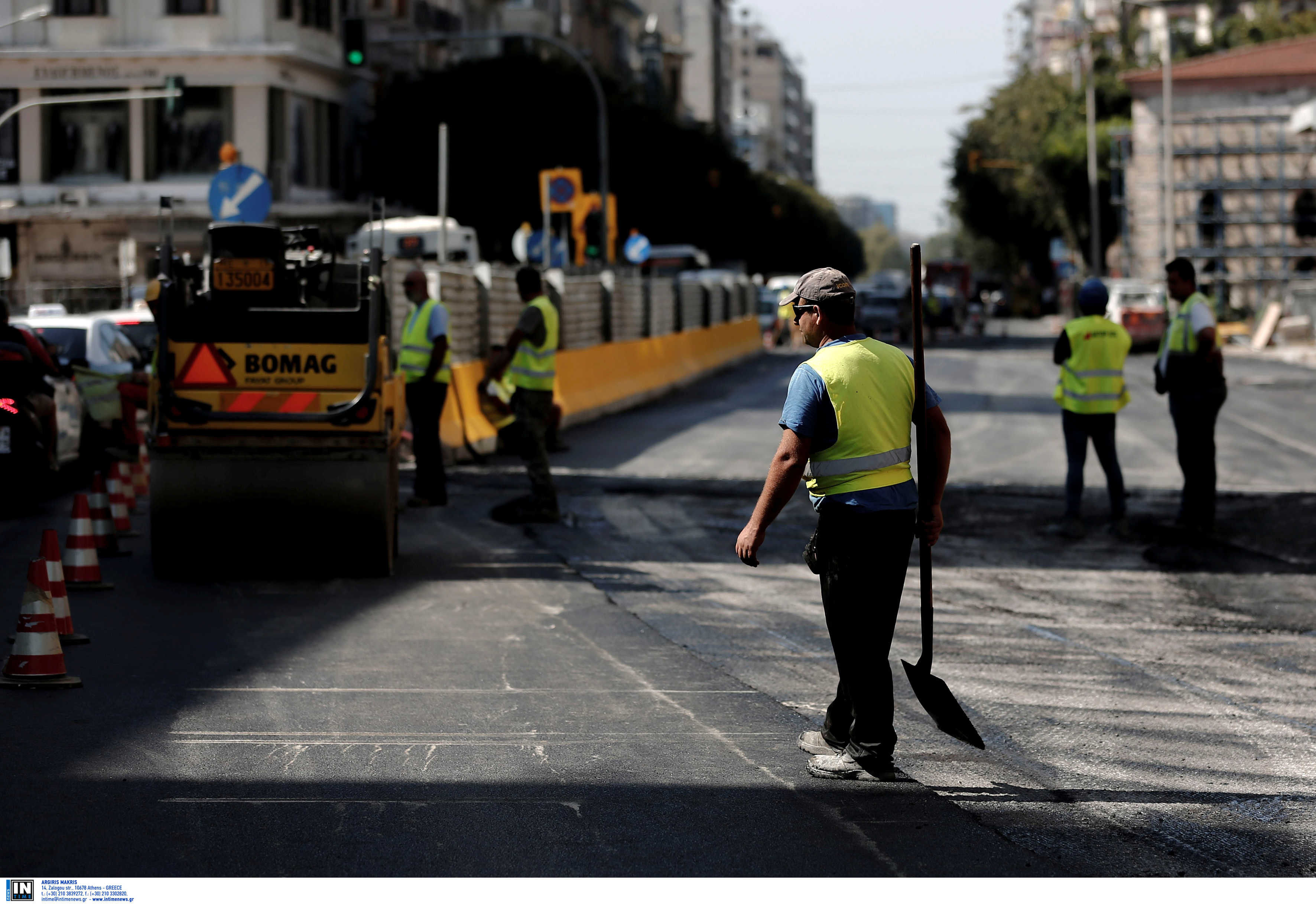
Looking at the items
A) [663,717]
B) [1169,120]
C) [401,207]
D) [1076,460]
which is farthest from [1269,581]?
[401,207]

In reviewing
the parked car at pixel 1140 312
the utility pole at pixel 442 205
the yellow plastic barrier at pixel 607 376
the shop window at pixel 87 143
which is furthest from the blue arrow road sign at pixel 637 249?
the utility pole at pixel 442 205

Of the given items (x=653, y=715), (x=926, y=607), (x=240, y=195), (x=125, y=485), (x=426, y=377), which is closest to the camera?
(x=926, y=607)

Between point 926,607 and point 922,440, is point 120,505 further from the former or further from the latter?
point 922,440

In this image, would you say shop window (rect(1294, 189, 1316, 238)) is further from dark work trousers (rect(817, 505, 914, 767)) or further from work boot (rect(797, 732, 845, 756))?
dark work trousers (rect(817, 505, 914, 767))

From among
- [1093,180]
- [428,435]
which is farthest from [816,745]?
[1093,180]

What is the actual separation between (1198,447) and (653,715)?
6.87 meters

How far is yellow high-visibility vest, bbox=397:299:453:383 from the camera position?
13945mm

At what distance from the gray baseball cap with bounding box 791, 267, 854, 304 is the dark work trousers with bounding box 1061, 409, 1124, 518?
22.8ft

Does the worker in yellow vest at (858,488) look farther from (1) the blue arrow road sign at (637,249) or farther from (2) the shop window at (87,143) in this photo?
(2) the shop window at (87,143)

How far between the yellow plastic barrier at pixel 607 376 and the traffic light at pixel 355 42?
19.0ft

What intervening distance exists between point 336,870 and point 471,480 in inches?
458

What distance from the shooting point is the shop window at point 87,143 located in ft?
160

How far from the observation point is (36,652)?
7.49 metres

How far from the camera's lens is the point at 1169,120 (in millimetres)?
48938
